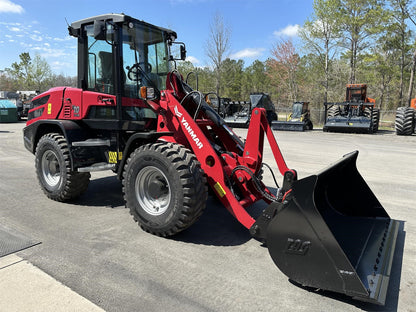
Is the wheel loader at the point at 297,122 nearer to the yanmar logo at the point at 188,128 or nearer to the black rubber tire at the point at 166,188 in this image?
the yanmar logo at the point at 188,128

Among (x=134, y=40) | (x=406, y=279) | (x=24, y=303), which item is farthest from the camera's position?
(x=134, y=40)

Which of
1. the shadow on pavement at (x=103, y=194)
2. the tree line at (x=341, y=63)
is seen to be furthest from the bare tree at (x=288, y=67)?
the shadow on pavement at (x=103, y=194)

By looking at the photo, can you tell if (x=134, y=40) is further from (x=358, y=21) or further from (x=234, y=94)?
(x=234, y=94)

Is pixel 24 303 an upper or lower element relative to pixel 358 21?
lower

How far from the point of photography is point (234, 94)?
51344 millimetres

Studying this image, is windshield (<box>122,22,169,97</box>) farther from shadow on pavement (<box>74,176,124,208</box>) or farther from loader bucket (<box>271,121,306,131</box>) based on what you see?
loader bucket (<box>271,121,306,131</box>)

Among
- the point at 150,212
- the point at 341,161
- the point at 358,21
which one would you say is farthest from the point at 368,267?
the point at 358,21

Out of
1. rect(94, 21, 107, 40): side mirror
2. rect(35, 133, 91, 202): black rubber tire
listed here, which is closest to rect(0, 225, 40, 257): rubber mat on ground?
rect(35, 133, 91, 202): black rubber tire

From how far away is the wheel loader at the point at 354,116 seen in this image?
18125 mm

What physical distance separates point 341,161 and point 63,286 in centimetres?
320

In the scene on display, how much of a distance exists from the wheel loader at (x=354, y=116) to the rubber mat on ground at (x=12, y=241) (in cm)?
1746

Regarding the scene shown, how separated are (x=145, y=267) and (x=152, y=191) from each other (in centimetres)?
102

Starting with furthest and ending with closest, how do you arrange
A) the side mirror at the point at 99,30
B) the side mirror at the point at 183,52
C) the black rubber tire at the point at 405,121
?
the black rubber tire at the point at 405,121 → the side mirror at the point at 183,52 → the side mirror at the point at 99,30

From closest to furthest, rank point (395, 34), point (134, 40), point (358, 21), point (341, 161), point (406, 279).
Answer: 1. point (406, 279)
2. point (341, 161)
3. point (134, 40)
4. point (358, 21)
5. point (395, 34)
